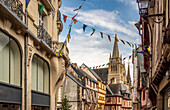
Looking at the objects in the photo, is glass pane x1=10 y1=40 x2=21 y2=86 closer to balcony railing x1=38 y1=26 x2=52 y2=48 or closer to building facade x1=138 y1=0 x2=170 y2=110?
balcony railing x1=38 y1=26 x2=52 y2=48

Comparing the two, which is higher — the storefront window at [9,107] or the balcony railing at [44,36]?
the balcony railing at [44,36]

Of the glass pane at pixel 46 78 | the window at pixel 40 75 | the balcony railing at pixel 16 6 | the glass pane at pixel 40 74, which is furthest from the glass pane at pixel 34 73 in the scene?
the balcony railing at pixel 16 6

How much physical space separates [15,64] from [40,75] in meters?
3.47

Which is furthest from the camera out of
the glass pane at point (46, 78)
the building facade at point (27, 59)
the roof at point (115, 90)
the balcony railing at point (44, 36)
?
the roof at point (115, 90)

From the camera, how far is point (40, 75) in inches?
531

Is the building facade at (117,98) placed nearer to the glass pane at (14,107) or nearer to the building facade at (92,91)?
the building facade at (92,91)

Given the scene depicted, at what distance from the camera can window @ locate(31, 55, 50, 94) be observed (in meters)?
12.4

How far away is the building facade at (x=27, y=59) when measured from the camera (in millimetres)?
9000

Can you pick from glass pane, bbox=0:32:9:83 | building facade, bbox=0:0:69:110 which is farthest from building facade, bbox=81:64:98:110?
glass pane, bbox=0:32:9:83

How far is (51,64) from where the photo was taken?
1470cm

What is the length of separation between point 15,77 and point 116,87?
208ft

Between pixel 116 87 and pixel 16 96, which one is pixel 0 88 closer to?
pixel 16 96

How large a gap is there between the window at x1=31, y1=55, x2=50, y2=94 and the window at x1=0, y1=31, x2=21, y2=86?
2.02m

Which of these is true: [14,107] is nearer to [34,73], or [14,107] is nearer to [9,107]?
[9,107]
